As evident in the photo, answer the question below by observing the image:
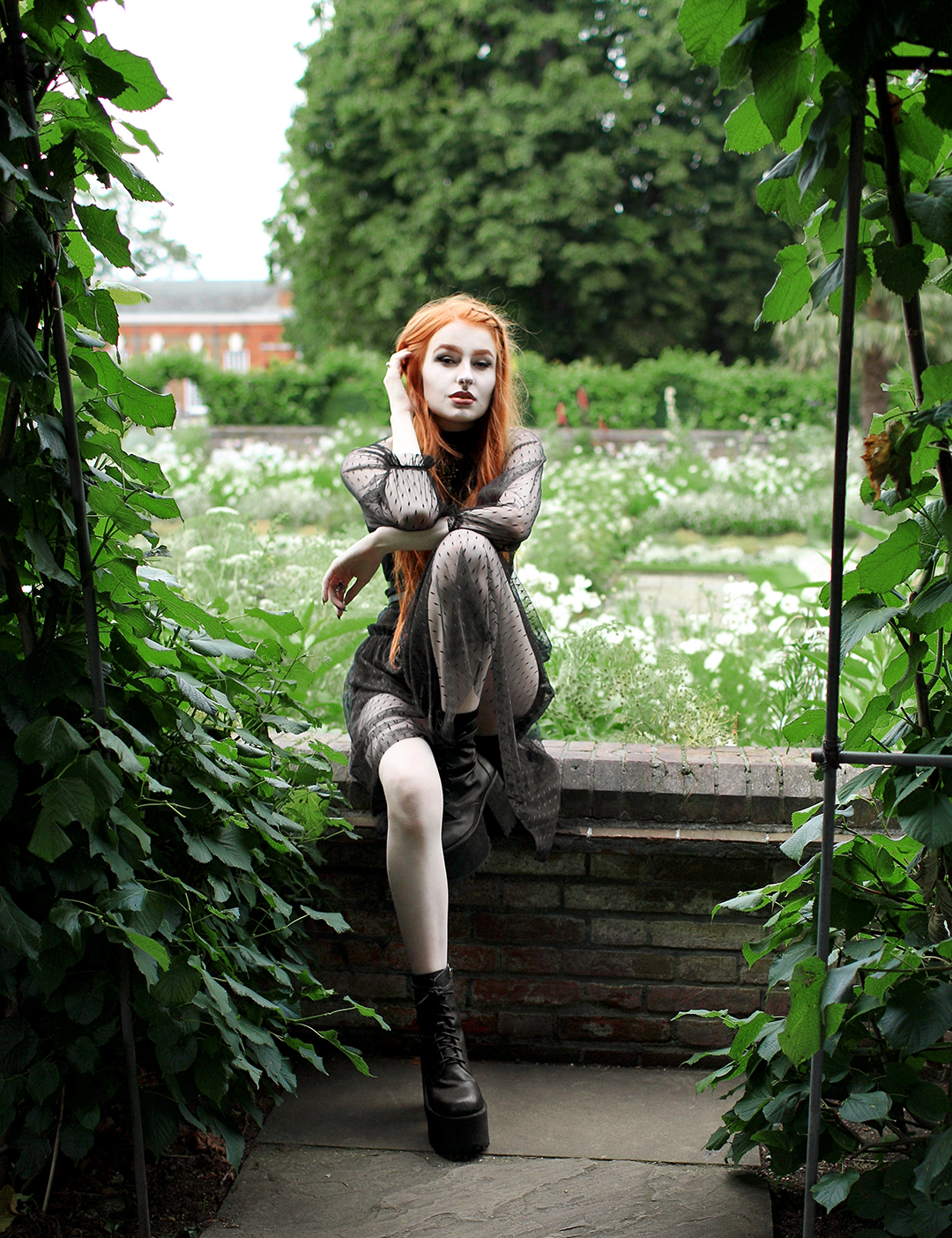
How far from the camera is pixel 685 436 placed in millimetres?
12320

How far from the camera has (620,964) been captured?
2264 mm

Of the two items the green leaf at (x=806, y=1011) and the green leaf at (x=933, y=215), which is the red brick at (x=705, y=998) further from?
the green leaf at (x=933, y=215)

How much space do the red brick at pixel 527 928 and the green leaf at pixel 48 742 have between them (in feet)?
3.90

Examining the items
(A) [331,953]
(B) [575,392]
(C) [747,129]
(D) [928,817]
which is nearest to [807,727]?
(D) [928,817]

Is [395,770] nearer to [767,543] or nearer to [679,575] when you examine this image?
[679,575]

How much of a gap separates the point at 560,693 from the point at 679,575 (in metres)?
4.35

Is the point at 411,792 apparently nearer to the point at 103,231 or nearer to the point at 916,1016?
the point at 916,1016

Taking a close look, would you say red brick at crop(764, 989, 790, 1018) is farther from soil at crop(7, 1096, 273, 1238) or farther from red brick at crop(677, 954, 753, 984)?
soil at crop(7, 1096, 273, 1238)

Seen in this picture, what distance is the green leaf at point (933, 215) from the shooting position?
3.87 feet

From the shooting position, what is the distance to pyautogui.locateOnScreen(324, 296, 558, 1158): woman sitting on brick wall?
1981 millimetres

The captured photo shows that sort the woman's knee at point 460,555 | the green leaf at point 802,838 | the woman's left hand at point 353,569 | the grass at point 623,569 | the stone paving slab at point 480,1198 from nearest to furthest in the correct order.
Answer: the green leaf at point 802,838 < the stone paving slab at point 480,1198 < the woman's knee at point 460,555 < the woman's left hand at point 353,569 < the grass at point 623,569

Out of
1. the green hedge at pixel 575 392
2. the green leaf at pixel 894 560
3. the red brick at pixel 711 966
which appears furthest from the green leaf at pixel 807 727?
the green hedge at pixel 575 392

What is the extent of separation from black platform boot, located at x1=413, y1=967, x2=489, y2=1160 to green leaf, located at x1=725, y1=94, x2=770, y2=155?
4.94 ft

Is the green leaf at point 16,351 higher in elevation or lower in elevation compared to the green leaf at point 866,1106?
higher
